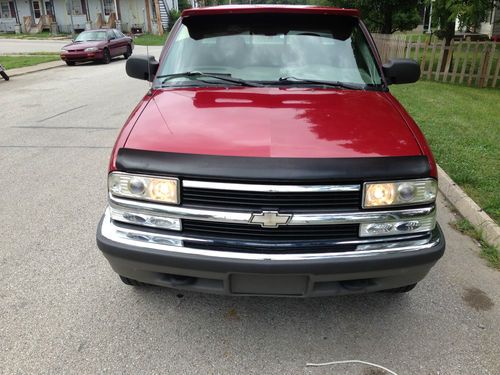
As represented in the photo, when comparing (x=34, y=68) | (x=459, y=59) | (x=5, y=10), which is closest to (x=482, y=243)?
(x=459, y=59)

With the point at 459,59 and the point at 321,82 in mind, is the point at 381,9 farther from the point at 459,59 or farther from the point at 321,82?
the point at 321,82

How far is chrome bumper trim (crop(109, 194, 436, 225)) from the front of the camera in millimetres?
2281

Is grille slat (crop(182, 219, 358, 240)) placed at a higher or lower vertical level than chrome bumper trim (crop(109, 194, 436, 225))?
lower

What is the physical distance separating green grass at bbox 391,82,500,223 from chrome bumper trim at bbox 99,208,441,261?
2174mm

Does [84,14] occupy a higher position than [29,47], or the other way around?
[84,14]

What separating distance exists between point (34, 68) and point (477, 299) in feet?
60.8

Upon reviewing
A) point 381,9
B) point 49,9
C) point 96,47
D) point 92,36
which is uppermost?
point 381,9

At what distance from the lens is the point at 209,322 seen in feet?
9.47

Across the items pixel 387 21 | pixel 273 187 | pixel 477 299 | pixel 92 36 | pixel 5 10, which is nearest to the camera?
pixel 273 187

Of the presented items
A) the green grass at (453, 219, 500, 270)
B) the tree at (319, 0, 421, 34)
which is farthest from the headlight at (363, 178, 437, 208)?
the tree at (319, 0, 421, 34)

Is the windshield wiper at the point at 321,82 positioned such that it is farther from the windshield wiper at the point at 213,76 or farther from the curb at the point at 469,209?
the curb at the point at 469,209

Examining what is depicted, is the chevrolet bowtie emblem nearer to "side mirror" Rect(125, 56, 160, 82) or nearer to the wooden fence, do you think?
"side mirror" Rect(125, 56, 160, 82)

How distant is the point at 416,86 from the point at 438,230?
1030 cm

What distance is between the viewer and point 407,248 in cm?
240
